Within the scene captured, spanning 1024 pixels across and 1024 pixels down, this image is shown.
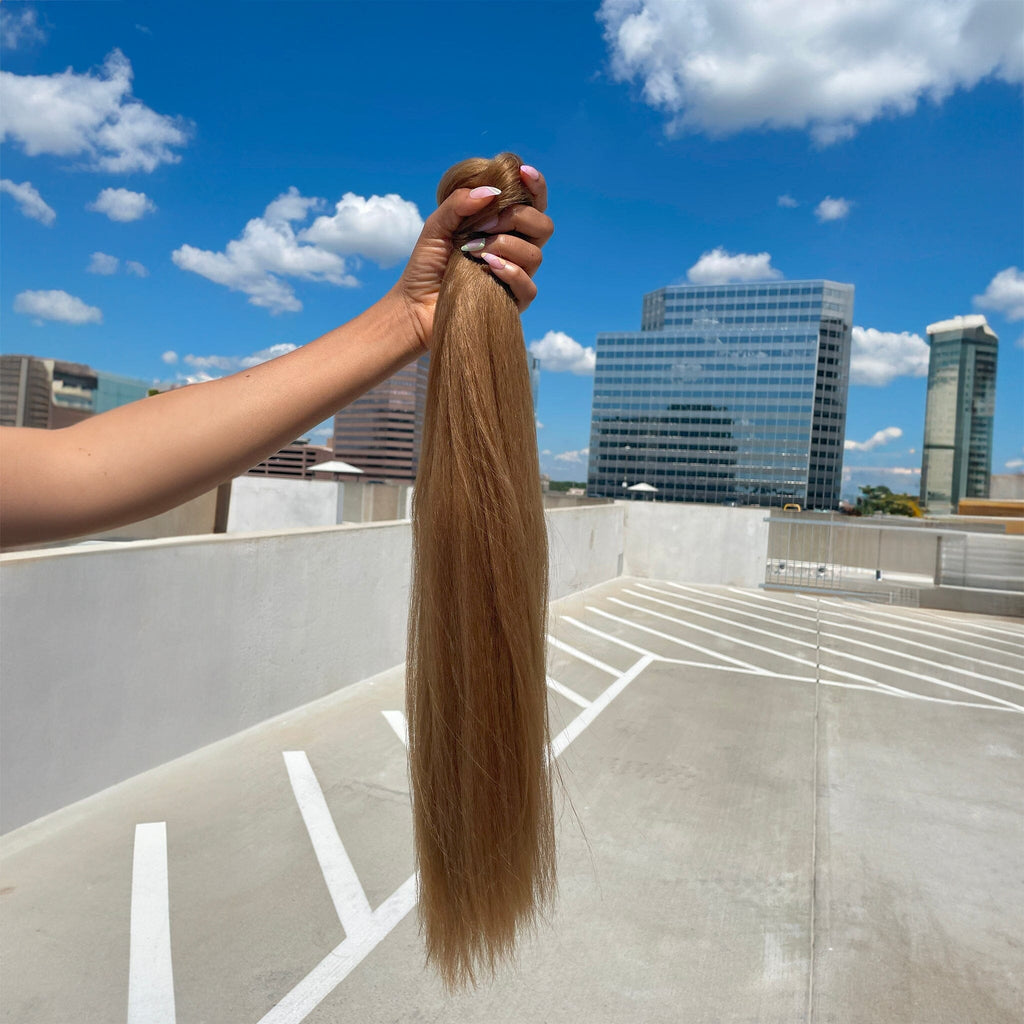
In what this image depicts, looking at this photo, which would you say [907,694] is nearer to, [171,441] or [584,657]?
[584,657]

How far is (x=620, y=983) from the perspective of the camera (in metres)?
2.18

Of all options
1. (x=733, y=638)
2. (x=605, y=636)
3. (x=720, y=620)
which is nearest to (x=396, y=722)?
(x=605, y=636)

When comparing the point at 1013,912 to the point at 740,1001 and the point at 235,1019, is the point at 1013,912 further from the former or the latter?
the point at 235,1019

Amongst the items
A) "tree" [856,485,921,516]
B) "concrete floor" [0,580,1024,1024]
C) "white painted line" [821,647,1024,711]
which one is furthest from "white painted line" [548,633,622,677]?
"tree" [856,485,921,516]

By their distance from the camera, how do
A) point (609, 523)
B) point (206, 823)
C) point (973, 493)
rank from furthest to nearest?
point (973, 493) < point (609, 523) < point (206, 823)

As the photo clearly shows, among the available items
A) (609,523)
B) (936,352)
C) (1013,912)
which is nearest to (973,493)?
(936,352)

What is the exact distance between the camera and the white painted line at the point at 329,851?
8.07 ft

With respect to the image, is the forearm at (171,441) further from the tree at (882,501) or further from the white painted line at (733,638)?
the tree at (882,501)

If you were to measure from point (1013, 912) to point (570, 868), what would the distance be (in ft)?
5.24

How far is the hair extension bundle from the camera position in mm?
984

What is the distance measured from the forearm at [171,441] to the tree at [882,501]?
197 feet

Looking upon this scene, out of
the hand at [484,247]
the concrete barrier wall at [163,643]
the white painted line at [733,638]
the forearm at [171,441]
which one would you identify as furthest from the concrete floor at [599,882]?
A: the hand at [484,247]

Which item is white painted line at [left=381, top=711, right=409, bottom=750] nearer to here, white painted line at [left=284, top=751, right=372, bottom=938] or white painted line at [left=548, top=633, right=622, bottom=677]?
white painted line at [left=284, top=751, right=372, bottom=938]

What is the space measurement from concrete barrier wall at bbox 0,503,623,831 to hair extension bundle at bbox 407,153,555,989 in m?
0.95
